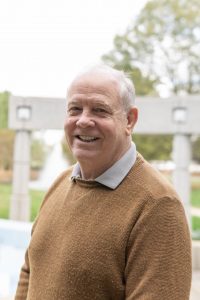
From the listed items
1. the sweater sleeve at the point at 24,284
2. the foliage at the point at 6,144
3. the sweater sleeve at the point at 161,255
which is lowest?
the foliage at the point at 6,144

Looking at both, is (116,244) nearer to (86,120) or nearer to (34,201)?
(86,120)

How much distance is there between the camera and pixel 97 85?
135cm

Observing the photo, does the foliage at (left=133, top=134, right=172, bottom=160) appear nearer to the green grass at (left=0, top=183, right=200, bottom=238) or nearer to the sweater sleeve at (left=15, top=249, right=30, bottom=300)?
the green grass at (left=0, top=183, right=200, bottom=238)

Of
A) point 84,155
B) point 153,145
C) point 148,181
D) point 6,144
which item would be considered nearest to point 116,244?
point 148,181

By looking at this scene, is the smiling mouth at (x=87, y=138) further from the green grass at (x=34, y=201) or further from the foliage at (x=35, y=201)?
the foliage at (x=35, y=201)

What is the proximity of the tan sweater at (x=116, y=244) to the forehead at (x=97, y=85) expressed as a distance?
0.24 metres

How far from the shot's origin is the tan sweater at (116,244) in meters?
1.19

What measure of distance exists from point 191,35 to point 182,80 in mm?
1883

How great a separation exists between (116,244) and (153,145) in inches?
587

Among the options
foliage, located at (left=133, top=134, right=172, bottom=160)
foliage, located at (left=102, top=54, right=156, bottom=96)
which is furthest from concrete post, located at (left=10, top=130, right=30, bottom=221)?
foliage, located at (left=102, top=54, right=156, bottom=96)

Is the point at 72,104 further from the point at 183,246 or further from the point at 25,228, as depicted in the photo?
the point at 25,228

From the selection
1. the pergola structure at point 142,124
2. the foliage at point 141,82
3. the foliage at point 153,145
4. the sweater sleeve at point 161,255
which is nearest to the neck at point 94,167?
the sweater sleeve at point 161,255

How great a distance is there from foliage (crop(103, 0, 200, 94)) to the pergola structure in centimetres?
1082

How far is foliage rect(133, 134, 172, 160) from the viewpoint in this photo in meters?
15.9
